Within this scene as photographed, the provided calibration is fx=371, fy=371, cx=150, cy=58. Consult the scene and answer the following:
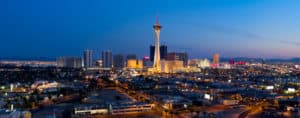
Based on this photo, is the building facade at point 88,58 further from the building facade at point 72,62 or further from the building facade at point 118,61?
the building facade at point 118,61

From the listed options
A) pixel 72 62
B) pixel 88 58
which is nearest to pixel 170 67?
pixel 72 62

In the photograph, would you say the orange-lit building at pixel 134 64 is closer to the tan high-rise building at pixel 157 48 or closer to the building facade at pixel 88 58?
the building facade at pixel 88 58

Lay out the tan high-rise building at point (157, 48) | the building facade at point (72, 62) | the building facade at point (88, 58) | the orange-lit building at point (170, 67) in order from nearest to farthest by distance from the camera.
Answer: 1. the tan high-rise building at point (157, 48)
2. the orange-lit building at point (170, 67)
3. the building facade at point (72, 62)
4. the building facade at point (88, 58)

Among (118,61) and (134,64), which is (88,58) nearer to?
(118,61)

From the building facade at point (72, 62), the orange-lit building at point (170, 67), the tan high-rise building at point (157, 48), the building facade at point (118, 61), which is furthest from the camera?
the building facade at point (118, 61)

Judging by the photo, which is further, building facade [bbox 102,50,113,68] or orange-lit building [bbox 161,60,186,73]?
building facade [bbox 102,50,113,68]

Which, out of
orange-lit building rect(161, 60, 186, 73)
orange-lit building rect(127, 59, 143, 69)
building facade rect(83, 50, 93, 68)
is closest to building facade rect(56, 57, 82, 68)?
building facade rect(83, 50, 93, 68)

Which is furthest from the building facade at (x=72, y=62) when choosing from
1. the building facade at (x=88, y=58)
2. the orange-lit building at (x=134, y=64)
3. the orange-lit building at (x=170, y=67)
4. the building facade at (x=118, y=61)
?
the orange-lit building at (x=170, y=67)

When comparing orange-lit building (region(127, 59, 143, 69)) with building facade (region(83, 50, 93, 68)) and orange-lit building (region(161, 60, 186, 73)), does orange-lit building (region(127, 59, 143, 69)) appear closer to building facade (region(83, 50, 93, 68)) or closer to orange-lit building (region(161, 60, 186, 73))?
orange-lit building (region(161, 60, 186, 73))

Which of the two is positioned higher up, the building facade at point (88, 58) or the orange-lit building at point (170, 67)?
the building facade at point (88, 58)

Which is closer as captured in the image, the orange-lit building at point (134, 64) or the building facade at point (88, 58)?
the orange-lit building at point (134, 64)

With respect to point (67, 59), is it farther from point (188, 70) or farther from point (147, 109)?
point (147, 109)

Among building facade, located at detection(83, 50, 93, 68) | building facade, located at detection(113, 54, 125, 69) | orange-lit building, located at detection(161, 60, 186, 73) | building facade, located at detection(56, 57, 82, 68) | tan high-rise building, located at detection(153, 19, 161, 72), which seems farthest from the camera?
building facade, located at detection(83, 50, 93, 68)

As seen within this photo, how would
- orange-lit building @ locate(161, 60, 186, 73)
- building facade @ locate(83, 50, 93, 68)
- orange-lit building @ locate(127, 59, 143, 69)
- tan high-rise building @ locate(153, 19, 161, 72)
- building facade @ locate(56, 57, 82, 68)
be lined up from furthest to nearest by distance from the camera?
building facade @ locate(83, 50, 93, 68) → building facade @ locate(56, 57, 82, 68) → orange-lit building @ locate(127, 59, 143, 69) → orange-lit building @ locate(161, 60, 186, 73) → tan high-rise building @ locate(153, 19, 161, 72)
